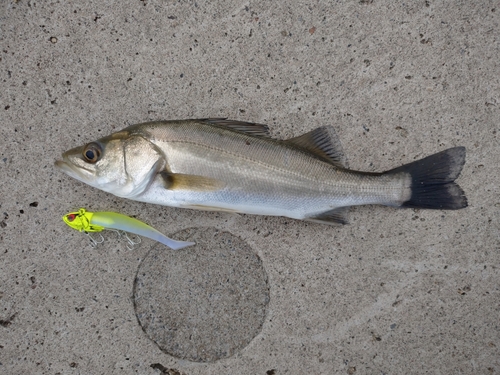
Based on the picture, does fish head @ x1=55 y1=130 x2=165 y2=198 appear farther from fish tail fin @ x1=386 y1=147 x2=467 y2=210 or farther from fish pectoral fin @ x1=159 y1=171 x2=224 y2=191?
fish tail fin @ x1=386 y1=147 x2=467 y2=210

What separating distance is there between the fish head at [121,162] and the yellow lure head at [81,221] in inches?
15.9

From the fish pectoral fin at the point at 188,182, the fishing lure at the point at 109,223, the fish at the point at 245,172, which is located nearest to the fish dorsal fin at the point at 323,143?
the fish at the point at 245,172

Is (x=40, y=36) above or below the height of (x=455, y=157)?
above

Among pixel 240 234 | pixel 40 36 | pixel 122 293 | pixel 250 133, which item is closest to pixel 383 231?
pixel 240 234

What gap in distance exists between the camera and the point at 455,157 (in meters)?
2.47

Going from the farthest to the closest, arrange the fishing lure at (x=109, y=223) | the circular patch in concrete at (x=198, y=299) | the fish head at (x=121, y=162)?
the circular patch in concrete at (x=198, y=299), the fishing lure at (x=109, y=223), the fish head at (x=121, y=162)

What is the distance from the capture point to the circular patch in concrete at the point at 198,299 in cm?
270

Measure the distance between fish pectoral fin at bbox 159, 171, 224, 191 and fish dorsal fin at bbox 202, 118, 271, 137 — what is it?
0.38 metres

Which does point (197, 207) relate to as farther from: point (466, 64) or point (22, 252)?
point (466, 64)

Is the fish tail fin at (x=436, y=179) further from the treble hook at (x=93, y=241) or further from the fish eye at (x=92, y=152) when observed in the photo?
the treble hook at (x=93, y=241)

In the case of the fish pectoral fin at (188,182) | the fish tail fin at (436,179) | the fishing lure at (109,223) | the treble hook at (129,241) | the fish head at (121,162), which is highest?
the fish head at (121,162)

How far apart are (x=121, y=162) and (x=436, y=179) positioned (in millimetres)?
2105

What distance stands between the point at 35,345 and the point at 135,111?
1.91 meters

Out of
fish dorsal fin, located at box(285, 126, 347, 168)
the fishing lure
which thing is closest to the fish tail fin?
fish dorsal fin, located at box(285, 126, 347, 168)
